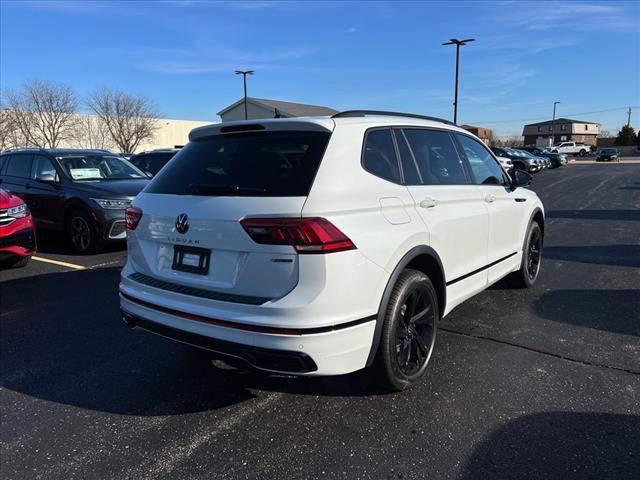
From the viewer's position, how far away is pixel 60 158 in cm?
868

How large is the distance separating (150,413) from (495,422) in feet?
6.99

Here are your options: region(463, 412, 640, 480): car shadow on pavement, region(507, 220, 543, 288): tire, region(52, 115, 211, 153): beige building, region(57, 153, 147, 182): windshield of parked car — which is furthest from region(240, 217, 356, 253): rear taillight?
region(52, 115, 211, 153): beige building

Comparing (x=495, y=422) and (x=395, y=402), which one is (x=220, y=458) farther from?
(x=495, y=422)

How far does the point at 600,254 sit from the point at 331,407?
618 cm

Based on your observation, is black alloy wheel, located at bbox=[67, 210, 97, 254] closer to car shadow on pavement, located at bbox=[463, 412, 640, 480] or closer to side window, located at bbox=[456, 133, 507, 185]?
side window, located at bbox=[456, 133, 507, 185]

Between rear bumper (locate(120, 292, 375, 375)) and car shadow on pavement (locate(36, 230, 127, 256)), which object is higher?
rear bumper (locate(120, 292, 375, 375))

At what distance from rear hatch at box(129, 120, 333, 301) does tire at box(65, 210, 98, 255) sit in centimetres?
495

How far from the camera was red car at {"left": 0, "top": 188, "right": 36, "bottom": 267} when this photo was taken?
652 centimetres

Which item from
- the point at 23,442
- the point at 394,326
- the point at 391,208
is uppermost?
the point at 391,208

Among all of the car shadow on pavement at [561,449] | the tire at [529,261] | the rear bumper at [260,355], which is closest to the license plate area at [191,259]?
the rear bumper at [260,355]

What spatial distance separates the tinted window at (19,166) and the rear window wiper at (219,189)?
7523mm

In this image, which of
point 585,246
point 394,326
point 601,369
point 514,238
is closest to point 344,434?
point 394,326

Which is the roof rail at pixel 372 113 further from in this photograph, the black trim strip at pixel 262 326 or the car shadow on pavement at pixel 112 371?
the car shadow on pavement at pixel 112 371

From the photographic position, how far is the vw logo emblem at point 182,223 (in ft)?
9.64
